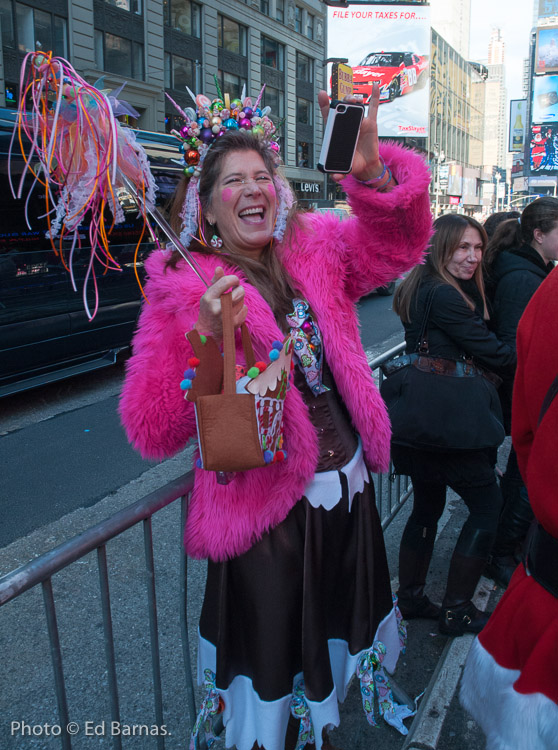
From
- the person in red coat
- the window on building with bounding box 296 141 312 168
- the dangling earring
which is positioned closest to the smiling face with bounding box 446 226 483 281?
the dangling earring

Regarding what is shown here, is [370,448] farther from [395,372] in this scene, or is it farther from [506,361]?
[506,361]

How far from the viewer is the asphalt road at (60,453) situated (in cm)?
415

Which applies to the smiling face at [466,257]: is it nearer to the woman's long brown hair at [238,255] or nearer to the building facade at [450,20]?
the woman's long brown hair at [238,255]

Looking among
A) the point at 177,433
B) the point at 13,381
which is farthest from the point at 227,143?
the point at 13,381

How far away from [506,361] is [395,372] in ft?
1.61

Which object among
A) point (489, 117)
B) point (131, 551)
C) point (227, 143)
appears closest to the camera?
point (227, 143)

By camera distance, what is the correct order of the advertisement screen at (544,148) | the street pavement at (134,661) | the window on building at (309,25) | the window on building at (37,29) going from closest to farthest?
1. the street pavement at (134,661)
2. the window on building at (37,29)
3. the window on building at (309,25)
4. the advertisement screen at (544,148)

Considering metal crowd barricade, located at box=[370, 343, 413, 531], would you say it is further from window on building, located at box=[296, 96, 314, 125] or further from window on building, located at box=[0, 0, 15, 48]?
window on building, located at box=[296, 96, 314, 125]

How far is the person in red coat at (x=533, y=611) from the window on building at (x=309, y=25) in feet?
140

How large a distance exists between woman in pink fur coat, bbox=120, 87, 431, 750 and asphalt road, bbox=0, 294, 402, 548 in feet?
7.94

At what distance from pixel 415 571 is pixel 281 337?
1.60 m

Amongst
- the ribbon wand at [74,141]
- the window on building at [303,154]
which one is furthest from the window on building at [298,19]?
the ribbon wand at [74,141]

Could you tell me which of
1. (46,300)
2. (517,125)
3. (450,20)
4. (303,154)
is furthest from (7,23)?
(450,20)

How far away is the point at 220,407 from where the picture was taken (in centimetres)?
143
